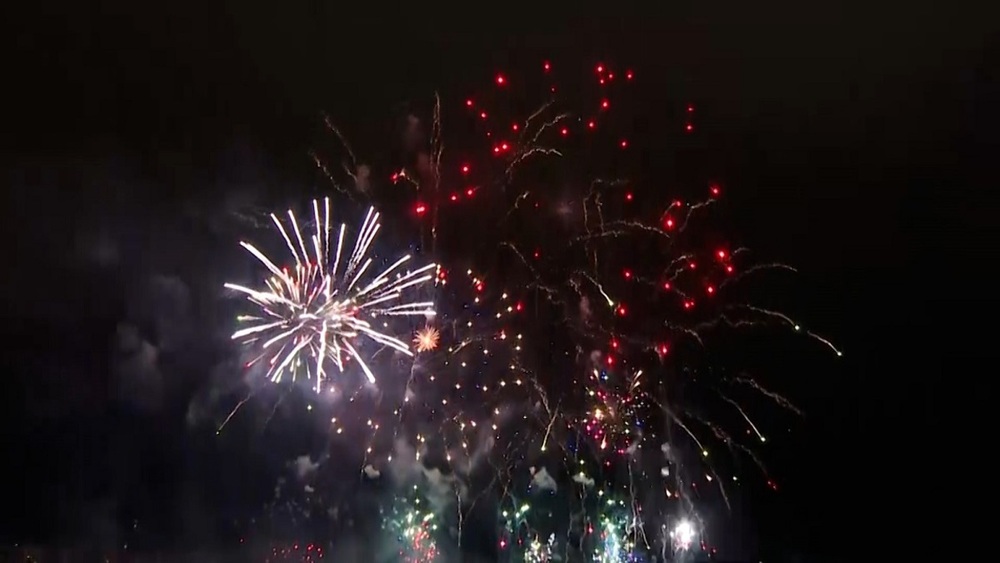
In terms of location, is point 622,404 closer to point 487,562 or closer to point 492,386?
point 492,386

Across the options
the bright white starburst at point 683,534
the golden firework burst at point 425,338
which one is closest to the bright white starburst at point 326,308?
the golden firework burst at point 425,338

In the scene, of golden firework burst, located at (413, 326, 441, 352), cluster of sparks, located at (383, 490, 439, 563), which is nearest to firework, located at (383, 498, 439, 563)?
cluster of sparks, located at (383, 490, 439, 563)

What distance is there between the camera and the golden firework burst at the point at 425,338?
977cm

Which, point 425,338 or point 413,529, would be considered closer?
point 425,338

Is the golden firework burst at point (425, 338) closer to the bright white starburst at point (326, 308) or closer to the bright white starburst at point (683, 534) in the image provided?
the bright white starburst at point (326, 308)

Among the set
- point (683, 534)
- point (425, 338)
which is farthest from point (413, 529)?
point (425, 338)

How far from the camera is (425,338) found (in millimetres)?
9766

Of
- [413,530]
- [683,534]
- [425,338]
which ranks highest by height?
[425,338]

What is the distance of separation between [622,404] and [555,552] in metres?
5.96

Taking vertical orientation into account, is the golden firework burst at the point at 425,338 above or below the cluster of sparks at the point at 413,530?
above

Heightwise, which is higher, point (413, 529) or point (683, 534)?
point (413, 529)

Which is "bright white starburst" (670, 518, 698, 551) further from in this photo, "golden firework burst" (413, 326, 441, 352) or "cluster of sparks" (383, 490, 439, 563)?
"golden firework burst" (413, 326, 441, 352)

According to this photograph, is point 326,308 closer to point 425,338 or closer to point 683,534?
point 425,338

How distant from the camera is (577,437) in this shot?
10531 mm
